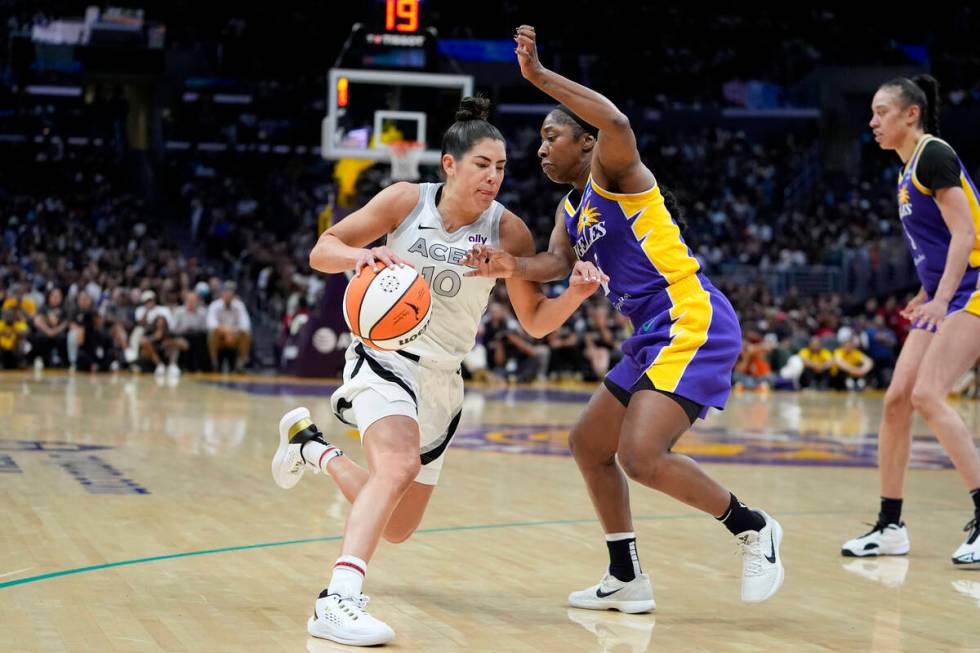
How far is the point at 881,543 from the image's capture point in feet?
21.2

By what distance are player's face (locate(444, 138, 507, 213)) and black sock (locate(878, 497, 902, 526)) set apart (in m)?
2.88

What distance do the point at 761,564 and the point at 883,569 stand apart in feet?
4.44

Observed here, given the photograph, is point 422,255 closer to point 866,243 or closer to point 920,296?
point 920,296

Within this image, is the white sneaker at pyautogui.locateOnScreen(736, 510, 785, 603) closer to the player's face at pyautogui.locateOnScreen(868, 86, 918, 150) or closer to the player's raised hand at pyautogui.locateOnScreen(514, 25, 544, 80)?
the player's raised hand at pyautogui.locateOnScreen(514, 25, 544, 80)

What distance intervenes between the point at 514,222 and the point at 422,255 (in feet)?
1.50

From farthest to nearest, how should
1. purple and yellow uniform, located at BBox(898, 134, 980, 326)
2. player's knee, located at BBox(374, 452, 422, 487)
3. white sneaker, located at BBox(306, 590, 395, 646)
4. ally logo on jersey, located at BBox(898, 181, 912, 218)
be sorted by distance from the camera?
ally logo on jersey, located at BBox(898, 181, 912, 218)
purple and yellow uniform, located at BBox(898, 134, 980, 326)
player's knee, located at BBox(374, 452, 422, 487)
white sneaker, located at BBox(306, 590, 395, 646)

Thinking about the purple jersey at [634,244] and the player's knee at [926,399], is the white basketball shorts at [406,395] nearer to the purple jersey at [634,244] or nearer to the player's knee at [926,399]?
the purple jersey at [634,244]

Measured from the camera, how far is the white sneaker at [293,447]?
555 cm

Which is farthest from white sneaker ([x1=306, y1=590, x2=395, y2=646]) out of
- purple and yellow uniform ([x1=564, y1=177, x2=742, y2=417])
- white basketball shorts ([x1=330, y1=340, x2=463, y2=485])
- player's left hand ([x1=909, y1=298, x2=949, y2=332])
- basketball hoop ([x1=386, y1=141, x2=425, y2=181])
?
basketball hoop ([x1=386, y1=141, x2=425, y2=181])

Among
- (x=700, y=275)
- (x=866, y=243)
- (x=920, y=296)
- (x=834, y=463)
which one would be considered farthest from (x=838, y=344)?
(x=700, y=275)

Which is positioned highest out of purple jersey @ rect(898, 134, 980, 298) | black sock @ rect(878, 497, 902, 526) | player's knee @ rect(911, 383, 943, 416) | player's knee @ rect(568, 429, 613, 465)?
purple jersey @ rect(898, 134, 980, 298)

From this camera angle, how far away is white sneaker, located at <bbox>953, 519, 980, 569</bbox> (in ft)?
20.3

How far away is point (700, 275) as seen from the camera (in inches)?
211

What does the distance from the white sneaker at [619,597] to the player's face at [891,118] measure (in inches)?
110
